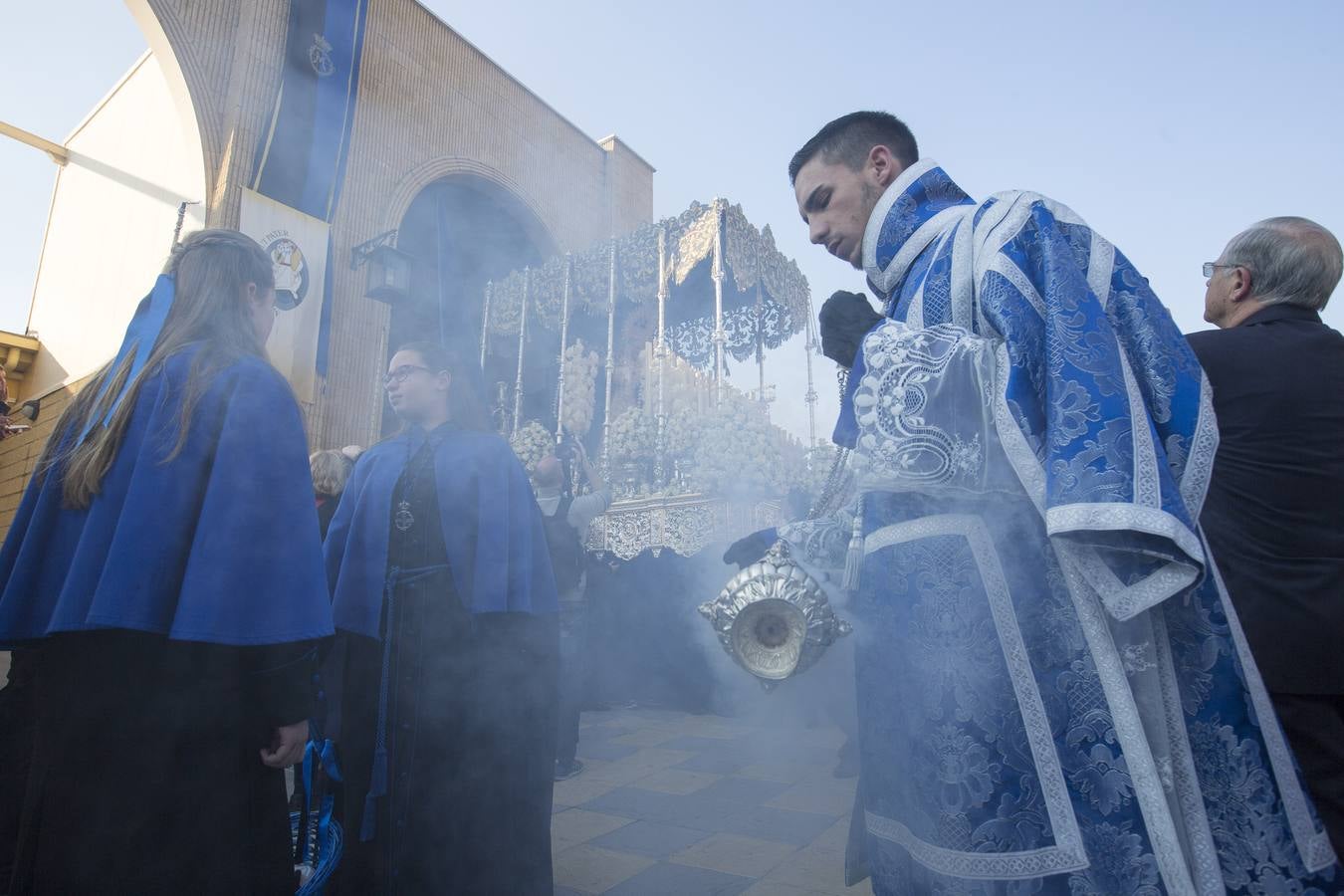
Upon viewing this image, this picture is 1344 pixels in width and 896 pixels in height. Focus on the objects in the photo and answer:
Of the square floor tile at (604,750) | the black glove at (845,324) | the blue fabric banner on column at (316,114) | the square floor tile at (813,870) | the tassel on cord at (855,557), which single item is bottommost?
the square floor tile at (604,750)

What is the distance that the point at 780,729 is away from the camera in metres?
3.92

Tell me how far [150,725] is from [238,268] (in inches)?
31.1

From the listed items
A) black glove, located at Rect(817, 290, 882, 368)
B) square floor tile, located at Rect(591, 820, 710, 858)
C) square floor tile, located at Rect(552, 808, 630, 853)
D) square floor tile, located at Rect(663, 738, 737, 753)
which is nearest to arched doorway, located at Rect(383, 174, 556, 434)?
square floor tile, located at Rect(663, 738, 737, 753)

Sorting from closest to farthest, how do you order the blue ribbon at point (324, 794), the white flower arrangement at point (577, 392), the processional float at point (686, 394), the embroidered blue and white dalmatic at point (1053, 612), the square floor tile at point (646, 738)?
the embroidered blue and white dalmatic at point (1053, 612)
the blue ribbon at point (324, 794)
the processional float at point (686, 394)
the square floor tile at point (646, 738)
the white flower arrangement at point (577, 392)

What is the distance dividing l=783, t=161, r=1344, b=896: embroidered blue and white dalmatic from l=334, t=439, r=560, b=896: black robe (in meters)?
1.03

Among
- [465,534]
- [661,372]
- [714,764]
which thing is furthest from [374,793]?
[661,372]

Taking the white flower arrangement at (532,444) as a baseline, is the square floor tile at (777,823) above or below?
below

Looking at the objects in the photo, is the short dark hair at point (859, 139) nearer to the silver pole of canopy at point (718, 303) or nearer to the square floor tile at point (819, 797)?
the square floor tile at point (819, 797)

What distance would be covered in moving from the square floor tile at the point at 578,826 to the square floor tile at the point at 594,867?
0.22ft

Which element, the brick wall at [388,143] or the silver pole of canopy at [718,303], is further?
the brick wall at [388,143]

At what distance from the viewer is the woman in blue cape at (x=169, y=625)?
1.00m

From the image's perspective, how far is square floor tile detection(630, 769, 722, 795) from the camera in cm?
287

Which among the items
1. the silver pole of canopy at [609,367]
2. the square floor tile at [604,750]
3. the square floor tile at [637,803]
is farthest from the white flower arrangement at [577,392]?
the square floor tile at [637,803]

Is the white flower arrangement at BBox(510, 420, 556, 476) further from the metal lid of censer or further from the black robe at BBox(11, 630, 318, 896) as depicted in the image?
the black robe at BBox(11, 630, 318, 896)
